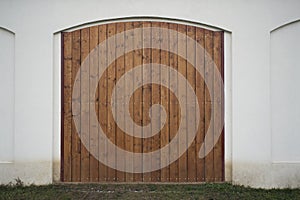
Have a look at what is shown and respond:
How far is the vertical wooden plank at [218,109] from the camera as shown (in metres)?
7.62

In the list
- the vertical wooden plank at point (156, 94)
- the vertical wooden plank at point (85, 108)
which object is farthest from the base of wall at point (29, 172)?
the vertical wooden plank at point (156, 94)

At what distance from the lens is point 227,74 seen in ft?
25.0

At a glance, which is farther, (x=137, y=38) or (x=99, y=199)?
(x=137, y=38)

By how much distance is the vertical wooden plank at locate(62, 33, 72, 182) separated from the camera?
7641mm

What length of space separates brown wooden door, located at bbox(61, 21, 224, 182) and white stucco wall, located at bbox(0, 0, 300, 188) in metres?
0.21

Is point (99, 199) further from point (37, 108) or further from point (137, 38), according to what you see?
point (137, 38)

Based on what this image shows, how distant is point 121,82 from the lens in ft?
25.1

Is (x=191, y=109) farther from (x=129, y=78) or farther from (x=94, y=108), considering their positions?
(x=94, y=108)

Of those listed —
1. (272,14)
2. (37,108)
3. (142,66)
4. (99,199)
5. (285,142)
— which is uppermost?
(272,14)

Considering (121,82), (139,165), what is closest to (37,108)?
(121,82)

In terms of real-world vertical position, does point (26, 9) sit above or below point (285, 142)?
above

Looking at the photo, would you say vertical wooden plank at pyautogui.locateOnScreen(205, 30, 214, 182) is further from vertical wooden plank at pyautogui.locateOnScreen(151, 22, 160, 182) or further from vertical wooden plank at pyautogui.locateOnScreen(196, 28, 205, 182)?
vertical wooden plank at pyautogui.locateOnScreen(151, 22, 160, 182)

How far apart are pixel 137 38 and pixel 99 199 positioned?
102 inches

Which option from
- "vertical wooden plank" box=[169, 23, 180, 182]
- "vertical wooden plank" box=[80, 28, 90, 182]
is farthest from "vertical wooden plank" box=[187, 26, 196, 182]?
"vertical wooden plank" box=[80, 28, 90, 182]
